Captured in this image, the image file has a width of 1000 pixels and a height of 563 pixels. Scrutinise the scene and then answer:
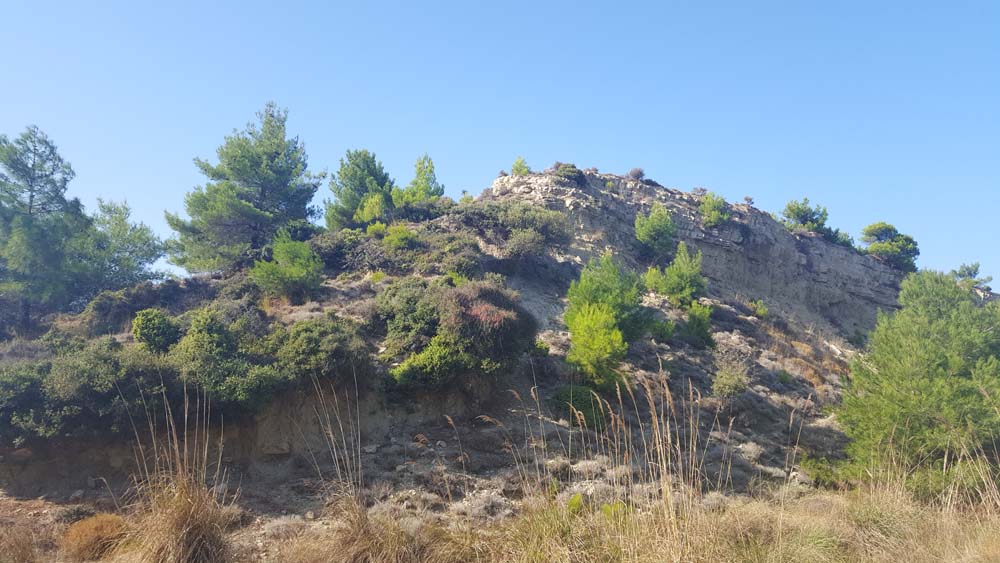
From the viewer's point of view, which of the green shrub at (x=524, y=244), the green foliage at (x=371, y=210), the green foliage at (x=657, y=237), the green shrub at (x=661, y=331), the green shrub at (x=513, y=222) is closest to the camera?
the green shrub at (x=661, y=331)

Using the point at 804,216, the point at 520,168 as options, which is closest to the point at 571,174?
the point at 520,168

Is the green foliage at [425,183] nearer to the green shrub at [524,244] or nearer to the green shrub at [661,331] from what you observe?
the green shrub at [524,244]

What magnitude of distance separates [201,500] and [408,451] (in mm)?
10495

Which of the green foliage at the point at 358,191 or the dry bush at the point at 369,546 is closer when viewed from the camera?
the dry bush at the point at 369,546

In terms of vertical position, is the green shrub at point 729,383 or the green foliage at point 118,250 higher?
the green foliage at point 118,250

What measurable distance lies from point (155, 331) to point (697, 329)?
69.6 feet

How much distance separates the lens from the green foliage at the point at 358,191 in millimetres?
35875

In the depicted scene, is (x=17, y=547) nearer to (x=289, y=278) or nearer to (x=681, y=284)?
(x=289, y=278)

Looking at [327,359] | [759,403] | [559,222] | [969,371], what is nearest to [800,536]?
[327,359]

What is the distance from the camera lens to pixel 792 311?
40781 mm

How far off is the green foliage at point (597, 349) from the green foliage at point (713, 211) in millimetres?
29314

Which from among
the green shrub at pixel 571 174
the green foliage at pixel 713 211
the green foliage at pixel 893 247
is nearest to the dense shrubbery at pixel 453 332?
the green shrub at pixel 571 174

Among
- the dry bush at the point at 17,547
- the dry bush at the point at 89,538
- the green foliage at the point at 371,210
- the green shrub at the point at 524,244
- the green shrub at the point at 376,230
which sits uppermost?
the green foliage at the point at 371,210

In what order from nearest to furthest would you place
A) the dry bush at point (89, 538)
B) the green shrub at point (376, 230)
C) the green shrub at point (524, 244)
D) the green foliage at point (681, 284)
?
the dry bush at point (89, 538)
the green shrub at point (524, 244)
the green foliage at point (681, 284)
the green shrub at point (376, 230)
